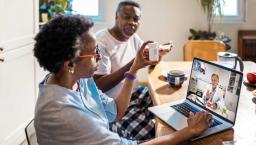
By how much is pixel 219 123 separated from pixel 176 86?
0.56m

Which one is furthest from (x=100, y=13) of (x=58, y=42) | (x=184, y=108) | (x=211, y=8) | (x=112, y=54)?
(x=58, y=42)

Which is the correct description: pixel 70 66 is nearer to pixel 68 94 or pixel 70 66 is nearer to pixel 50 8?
pixel 68 94

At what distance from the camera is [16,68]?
7.80ft

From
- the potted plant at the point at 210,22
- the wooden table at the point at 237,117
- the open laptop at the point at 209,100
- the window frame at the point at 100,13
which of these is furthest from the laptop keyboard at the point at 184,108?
the window frame at the point at 100,13

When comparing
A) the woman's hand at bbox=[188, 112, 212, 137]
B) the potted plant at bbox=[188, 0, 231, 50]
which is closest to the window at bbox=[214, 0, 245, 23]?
the potted plant at bbox=[188, 0, 231, 50]

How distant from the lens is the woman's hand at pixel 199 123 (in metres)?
1.04

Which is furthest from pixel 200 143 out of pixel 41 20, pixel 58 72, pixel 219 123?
pixel 41 20

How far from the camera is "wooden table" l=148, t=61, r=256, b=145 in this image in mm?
1039

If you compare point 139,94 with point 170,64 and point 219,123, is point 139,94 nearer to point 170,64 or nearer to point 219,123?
point 170,64

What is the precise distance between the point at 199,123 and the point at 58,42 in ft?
1.90

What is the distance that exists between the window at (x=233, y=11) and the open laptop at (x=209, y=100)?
2851 millimetres

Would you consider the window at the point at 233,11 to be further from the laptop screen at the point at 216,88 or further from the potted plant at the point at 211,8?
the laptop screen at the point at 216,88

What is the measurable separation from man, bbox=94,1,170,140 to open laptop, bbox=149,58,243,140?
32 centimetres

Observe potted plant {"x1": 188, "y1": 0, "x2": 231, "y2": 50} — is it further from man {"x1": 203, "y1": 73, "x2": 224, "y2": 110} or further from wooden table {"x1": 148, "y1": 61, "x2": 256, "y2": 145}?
man {"x1": 203, "y1": 73, "x2": 224, "y2": 110}
